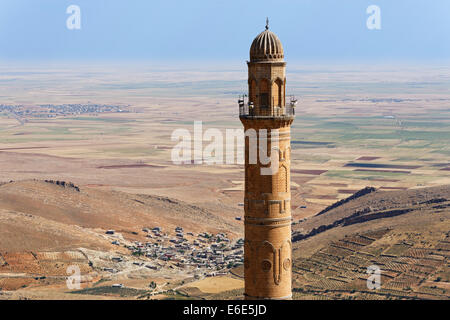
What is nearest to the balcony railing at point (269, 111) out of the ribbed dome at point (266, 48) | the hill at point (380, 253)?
the ribbed dome at point (266, 48)

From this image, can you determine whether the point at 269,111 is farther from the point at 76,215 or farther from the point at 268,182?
the point at 76,215

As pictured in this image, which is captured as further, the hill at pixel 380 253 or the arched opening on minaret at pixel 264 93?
the hill at pixel 380 253

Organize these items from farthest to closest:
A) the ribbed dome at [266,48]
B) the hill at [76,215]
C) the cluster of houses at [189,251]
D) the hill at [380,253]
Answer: the hill at [76,215]
the cluster of houses at [189,251]
the hill at [380,253]
the ribbed dome at [266,48]

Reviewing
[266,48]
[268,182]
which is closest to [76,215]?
[268,182]

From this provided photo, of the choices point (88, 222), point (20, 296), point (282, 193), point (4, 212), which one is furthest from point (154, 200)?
point (282, 193)

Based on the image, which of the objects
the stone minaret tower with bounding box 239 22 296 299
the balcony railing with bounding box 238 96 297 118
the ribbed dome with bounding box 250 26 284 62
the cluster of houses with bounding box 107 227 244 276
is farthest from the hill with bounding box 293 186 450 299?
the ribbed dome with bounding box 250 26 284 62

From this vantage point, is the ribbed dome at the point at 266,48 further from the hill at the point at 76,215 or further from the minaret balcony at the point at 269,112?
the hill at the point at 76,215
